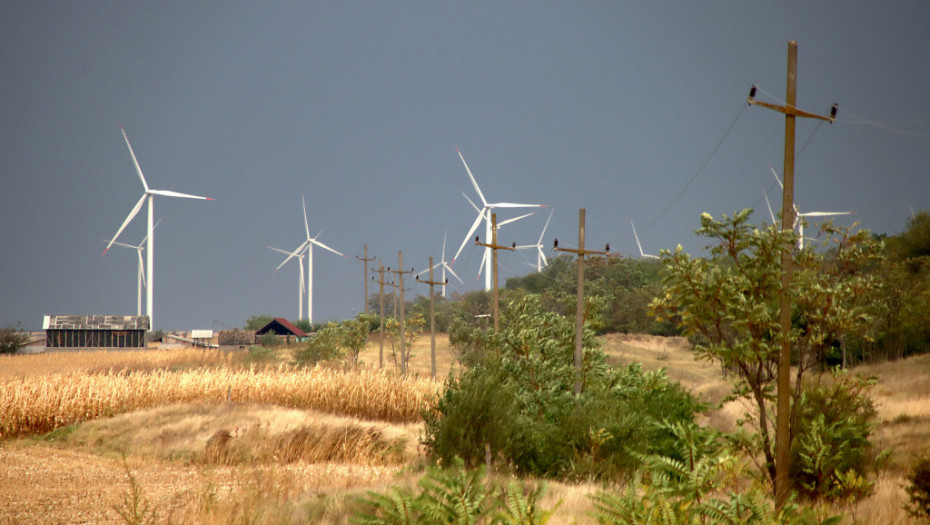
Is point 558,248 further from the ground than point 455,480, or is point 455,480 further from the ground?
point 558,248

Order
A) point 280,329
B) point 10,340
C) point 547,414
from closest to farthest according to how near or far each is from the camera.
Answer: point 547,414 → point 10,340 → point 280,329

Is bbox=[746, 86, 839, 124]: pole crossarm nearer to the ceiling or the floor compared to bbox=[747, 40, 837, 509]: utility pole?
nearer to the ceiling

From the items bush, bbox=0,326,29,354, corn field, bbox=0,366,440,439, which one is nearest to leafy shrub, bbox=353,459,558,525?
corn field, bbox=0,366,440,439

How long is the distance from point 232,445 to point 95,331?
A: 5838 centimetres

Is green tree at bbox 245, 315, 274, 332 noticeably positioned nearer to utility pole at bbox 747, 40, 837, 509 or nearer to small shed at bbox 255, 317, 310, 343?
small shed at bbox 255, 317, 310, 343

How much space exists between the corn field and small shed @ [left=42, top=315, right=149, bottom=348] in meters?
45.2

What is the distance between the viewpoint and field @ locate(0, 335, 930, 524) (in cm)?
1032

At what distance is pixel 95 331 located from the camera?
6950cm

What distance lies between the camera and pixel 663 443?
17.3m

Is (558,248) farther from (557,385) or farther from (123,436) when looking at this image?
(123,436)

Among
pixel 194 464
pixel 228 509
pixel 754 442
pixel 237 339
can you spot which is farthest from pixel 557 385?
pixel 237 339

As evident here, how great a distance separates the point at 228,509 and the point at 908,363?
44033 millimetres

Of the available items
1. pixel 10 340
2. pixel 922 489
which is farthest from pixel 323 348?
pixel 922 489

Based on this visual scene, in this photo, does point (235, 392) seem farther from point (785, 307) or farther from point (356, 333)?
point (356, 333)
